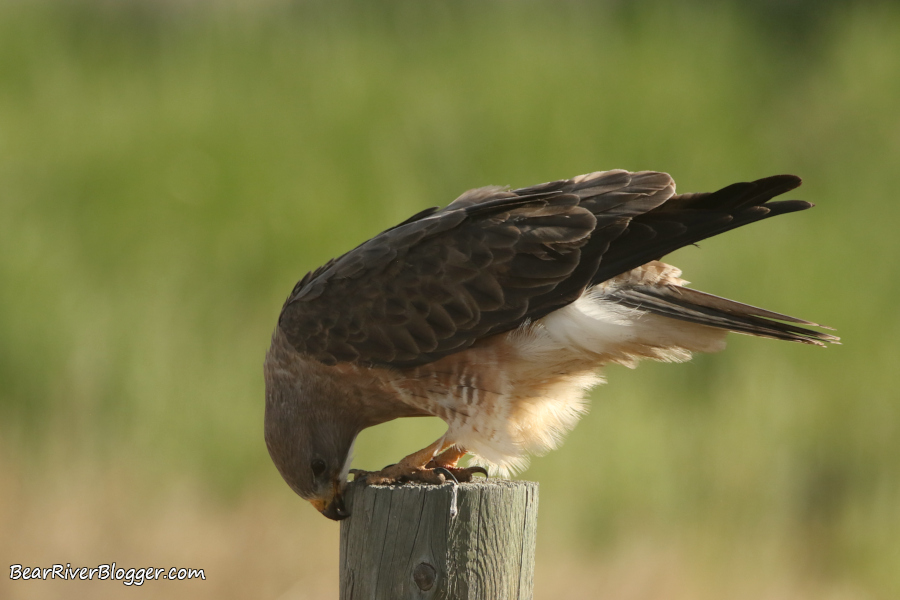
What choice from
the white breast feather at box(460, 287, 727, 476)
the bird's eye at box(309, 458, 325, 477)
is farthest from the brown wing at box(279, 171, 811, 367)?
the bird's eye at box(309, 458, 325, 477)

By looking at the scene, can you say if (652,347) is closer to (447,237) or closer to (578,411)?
(578,411)

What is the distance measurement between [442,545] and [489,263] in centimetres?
131

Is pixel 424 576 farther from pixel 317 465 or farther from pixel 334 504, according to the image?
pixel 317 465

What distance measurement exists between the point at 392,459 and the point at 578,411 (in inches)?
126

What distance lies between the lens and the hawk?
3.53 meters

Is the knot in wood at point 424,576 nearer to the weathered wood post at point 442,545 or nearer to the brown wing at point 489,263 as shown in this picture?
the weathered wood post at point 442,545


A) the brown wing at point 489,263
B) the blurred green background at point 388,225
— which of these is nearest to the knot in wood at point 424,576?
the brown wing at point 489,263

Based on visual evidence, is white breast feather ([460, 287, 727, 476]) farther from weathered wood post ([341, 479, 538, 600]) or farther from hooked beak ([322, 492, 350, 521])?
weathered wood post ([341, 479, 538, 600])

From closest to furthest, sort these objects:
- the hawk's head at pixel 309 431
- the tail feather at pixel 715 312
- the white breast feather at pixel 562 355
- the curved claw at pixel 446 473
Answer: the tail feather at pixel 715 312, the curved claw at pixel 446 473, the white breast feather at pixel 562 355, the hawk's head at pixel 309 431

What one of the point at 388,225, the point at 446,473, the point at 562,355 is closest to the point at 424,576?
the point at 446,473

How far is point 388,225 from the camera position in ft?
32.0

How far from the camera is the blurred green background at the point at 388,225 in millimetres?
7027

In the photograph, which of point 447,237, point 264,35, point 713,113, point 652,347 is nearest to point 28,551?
point 447,237

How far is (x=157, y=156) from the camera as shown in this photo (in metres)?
10.1
